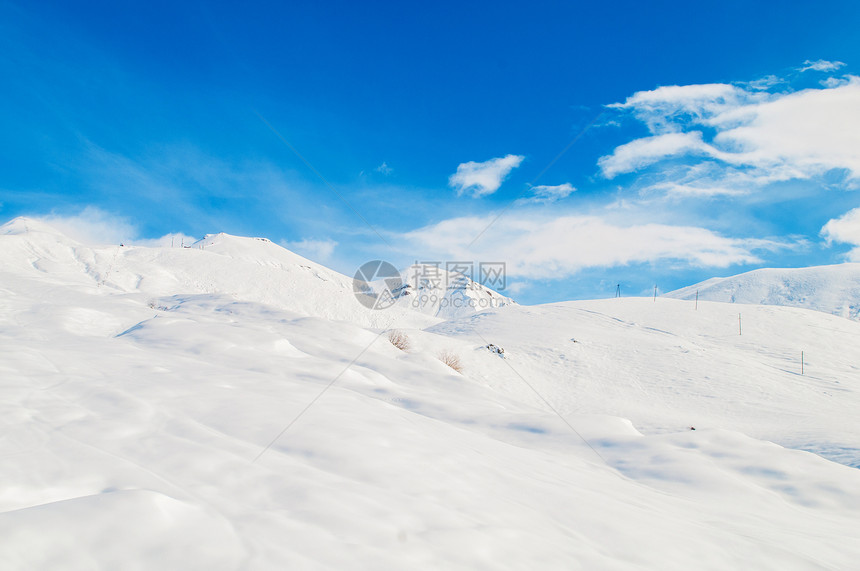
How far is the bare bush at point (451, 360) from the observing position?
12802 millimetres

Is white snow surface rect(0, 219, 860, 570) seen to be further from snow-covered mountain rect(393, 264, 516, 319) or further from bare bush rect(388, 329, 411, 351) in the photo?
snow-covered mountain rect(393, 264, 516, 319)

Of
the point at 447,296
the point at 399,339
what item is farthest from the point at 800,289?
the point at 399,339

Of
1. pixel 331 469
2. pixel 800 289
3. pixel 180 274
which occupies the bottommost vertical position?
pixel 331 469

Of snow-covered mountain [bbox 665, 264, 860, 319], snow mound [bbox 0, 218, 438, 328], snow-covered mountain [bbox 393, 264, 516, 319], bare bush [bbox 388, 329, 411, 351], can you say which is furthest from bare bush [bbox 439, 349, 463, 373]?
snow-covered mountain [bbox 665, 264, 860, 319]

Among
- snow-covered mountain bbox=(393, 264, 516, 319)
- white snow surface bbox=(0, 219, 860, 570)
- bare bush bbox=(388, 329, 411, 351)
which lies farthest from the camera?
snow-covered mountain bbox=(393, 264, 516, 319)

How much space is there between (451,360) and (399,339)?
1.87m

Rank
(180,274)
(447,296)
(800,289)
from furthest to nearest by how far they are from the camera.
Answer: (447,296), (800,289), (180,274)

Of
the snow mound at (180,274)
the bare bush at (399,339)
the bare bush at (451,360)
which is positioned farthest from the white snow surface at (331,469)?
the snow mound at (180,274)

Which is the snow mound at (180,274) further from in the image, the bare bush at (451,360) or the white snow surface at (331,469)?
the white snow surface at (331,469)

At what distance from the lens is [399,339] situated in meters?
12.2

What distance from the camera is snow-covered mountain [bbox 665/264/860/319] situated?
169 feet

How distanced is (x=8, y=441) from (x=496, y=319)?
21398 millimetres

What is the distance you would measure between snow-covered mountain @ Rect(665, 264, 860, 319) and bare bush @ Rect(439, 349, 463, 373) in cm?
5549

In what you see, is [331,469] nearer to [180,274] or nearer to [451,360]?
[451,360]
